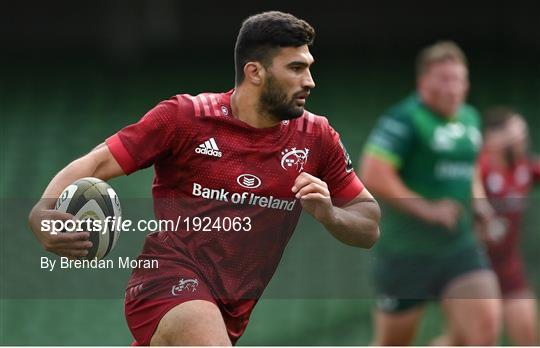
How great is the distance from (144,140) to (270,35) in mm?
699

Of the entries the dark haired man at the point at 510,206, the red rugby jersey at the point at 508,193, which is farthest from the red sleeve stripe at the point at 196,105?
the red rugby jersey at the point at 508,193

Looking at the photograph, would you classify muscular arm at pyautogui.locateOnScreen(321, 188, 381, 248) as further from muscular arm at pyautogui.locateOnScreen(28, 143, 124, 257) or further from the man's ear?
muscular arm at pyautogui.locateOnScreen(28, 143, 124, 257)

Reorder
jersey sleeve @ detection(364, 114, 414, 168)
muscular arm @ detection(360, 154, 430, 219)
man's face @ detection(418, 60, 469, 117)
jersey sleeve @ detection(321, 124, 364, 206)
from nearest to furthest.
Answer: jersey sleeve @ detection(321, 124, 364, 206), muscular arm @ detection(360, 154, 430, 219), jersey sleeve @ detection(364, 114, 414, 168), man's face @ detection(418, 60, 469, 117)

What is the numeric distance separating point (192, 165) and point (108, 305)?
6.47m

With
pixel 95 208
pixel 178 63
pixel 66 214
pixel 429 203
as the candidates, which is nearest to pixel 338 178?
pixel 95 208

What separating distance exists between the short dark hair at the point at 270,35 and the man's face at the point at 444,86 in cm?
338

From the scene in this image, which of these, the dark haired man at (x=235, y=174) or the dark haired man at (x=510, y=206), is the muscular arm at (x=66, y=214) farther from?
the dark haired man at (x=510, y=206)

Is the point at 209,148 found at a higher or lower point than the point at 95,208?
higher

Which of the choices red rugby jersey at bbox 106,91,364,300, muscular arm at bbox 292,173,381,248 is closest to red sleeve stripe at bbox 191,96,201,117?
red rugby jersey at bbox 106,91,364,300

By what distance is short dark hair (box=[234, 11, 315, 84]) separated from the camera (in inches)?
200

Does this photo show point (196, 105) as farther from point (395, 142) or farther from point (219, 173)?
point (395, 142)

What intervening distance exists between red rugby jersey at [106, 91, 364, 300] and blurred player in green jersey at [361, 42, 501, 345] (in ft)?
9.58

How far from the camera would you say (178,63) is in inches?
658

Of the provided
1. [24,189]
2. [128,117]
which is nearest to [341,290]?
[24,189]
